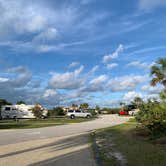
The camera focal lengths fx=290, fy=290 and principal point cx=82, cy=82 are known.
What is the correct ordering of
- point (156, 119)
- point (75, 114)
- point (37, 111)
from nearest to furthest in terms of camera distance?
point (156, 119) → point (37, 111) → point (75, 114)

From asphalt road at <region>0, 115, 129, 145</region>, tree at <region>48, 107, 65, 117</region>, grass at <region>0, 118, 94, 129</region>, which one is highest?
tree at <region>48, 107, 65, 117</region>

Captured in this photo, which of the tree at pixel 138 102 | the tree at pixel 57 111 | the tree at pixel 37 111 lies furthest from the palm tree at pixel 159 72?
the tree at pixel 57 111

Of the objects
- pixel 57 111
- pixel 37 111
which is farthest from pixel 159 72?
pixel 57 111

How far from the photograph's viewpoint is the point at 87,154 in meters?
10.9

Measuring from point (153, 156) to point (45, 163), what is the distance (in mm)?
3619

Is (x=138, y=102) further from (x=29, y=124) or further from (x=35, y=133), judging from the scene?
(x=29, y=124)

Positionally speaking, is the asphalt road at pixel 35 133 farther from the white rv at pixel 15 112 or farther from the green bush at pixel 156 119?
the white rv at pixel 15 112

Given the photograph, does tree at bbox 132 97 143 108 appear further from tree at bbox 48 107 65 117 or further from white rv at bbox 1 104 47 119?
tree at bbox 48 107 65 117

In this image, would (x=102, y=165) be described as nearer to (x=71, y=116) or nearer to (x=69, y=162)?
(x=69, y=162)

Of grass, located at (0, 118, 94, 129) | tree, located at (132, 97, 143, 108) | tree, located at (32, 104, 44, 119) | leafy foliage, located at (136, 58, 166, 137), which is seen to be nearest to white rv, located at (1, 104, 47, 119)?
tree, located at (32, 104, 44, 119)

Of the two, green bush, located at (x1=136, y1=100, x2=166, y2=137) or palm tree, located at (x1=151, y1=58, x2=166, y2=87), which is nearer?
green bush, located at (x1=136, y1=100, x2=166, y2=137)

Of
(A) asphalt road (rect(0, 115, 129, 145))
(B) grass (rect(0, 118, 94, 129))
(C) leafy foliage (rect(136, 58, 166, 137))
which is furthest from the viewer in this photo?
(B) grass (rect(0, 118, 94, 129))

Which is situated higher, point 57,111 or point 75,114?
point 57,111

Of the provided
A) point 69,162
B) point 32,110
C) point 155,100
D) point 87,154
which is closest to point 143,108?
point 155,100
